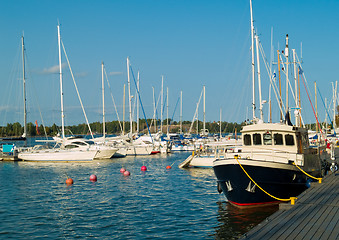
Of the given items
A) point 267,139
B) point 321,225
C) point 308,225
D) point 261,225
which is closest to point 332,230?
point 321,225

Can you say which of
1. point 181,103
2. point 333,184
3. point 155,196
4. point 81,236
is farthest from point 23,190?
point 181,103

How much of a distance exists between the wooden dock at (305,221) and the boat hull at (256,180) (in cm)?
173

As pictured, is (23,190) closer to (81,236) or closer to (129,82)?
(81,236)

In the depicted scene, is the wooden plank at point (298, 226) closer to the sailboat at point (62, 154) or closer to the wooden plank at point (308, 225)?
the wooden plank at point (308, 225)

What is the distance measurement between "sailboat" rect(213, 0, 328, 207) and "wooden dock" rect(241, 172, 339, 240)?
1.83 metres

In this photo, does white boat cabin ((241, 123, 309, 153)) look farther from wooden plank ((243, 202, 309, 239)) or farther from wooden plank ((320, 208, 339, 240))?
wooden plank ((320, 208, 339, 240))

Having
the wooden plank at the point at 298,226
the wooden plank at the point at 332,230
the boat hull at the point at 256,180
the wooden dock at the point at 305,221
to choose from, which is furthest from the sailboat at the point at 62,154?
the wooden plank at the point at 332,230

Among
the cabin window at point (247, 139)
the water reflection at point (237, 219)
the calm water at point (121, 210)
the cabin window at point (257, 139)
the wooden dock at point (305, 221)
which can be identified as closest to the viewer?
the wooden dock at point (305, 221)

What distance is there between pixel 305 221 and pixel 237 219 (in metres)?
6.16

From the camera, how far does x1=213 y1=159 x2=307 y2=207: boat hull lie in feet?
60.1

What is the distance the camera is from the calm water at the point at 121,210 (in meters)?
17.0

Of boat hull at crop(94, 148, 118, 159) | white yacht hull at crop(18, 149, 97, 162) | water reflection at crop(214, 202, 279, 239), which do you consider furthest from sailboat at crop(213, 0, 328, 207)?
boat hull at crop(94, 148, 118, 159)

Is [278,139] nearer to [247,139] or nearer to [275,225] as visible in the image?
[247,139]

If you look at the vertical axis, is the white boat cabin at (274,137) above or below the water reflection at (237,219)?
above
